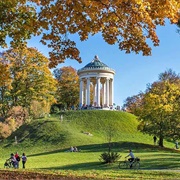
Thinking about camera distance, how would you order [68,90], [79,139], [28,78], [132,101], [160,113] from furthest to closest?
[132,101]
[68,90]
[28,78]
[79,139]
[160,113]

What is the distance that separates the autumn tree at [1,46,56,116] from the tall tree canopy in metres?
38.6

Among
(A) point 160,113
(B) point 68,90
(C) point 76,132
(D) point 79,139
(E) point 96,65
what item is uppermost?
(E) point 96,65

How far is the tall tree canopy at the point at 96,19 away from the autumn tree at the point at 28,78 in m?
38.6

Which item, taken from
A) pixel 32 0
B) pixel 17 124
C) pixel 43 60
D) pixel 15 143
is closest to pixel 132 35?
pixel 32 0

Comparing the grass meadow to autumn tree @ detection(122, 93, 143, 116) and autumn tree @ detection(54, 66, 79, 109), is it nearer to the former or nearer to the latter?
autumn tree @ detection(54, 66, 79, 109)

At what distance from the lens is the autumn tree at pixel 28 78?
50.4m

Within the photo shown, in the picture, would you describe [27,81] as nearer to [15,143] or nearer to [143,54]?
[15,143]

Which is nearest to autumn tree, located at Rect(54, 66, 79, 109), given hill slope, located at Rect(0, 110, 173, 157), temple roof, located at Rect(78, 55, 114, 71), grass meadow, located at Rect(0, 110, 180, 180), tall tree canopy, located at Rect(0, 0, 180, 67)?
temple roof, located at Rect(78, 55, 114, 71)

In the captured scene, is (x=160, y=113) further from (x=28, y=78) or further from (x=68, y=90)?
(x=68, y=90)

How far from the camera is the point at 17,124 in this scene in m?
47.4

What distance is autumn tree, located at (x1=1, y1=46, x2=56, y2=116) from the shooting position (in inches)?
1984

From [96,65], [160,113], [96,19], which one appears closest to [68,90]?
[96,65]

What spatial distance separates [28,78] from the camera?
51.3 meters

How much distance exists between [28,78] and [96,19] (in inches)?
1680
